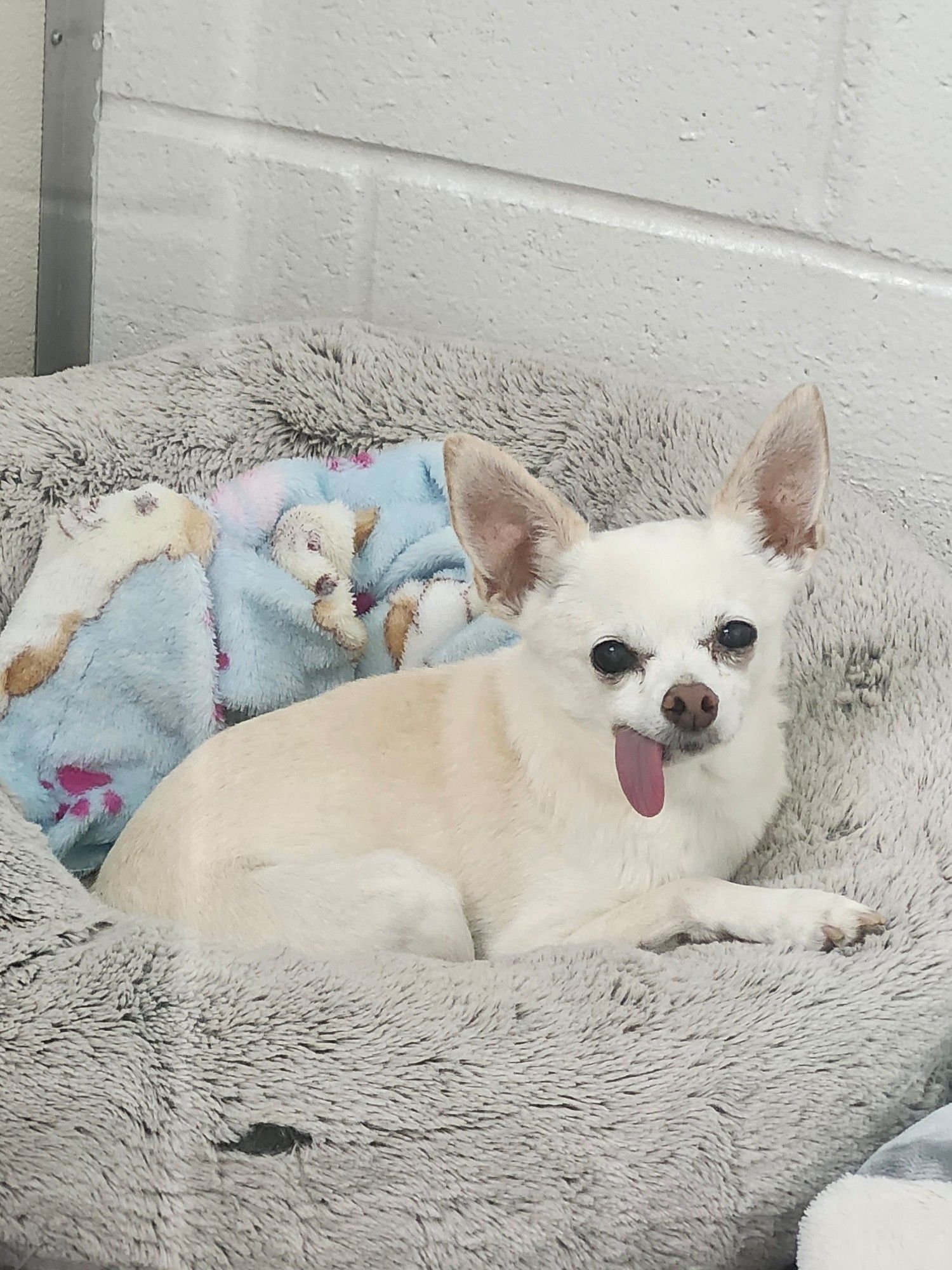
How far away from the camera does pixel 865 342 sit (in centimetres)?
141

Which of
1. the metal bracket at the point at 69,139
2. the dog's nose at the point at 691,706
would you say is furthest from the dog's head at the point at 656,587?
the metal bracket at the point at 69,139

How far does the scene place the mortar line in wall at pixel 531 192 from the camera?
4.55 ft

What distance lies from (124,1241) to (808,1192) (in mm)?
485

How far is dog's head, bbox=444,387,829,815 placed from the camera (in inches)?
42.7

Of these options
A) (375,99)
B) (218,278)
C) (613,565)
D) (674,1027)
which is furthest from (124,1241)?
(375,99)

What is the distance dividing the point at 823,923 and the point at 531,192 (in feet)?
2.97

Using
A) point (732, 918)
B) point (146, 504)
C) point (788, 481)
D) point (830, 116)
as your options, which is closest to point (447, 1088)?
point (732, 918)

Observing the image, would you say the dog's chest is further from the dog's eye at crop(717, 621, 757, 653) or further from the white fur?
the white fur

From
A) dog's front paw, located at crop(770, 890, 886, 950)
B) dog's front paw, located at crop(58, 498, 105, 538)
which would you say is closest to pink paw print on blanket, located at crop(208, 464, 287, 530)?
dog's front paw, located at crop(58, 498, 105, 538)

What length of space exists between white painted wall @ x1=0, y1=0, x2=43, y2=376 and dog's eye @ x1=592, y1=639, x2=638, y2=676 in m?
0.84

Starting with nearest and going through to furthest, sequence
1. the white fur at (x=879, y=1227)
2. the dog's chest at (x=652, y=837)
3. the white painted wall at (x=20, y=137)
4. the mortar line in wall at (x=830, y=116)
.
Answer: the white fur at (x=879, y=1227)
the dog's chest at (x=652, y=837)
the mortar line in wall at (x=830, y=116)
the white painted wall at (x=20, y=137)

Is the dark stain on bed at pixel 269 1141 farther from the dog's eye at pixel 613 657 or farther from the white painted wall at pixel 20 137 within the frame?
the white painted wall at pixel 20 137

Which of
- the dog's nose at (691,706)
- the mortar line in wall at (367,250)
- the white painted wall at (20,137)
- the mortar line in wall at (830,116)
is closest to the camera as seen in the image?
the dog's nose at (691,706)

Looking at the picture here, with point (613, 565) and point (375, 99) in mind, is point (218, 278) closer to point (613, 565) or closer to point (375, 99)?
point (375, 99)
